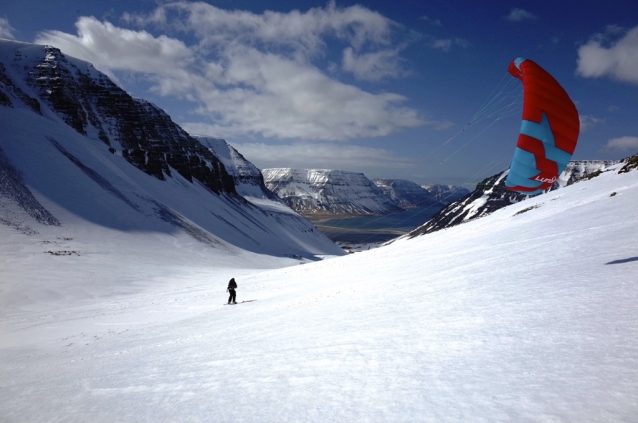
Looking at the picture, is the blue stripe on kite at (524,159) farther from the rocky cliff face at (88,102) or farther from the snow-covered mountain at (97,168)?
the rocky cliff face at (88,102)

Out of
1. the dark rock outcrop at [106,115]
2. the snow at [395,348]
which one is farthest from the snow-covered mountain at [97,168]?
the snow at [395,348]

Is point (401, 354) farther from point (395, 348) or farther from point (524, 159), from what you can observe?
point (524, 159)

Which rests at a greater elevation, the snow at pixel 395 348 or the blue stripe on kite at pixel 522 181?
the blue stripe on kite at pixel 522 181

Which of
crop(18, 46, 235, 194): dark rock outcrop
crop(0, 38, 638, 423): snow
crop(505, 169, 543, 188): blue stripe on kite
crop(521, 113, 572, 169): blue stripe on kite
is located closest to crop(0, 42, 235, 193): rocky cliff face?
crop(18, 46, 235, 194): dark rock outcrop

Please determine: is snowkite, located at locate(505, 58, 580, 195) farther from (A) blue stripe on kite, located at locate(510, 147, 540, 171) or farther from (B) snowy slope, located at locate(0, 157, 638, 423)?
(B) snowy slope, located at locate(0, 157, 638, 423)

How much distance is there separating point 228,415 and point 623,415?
4745 mm

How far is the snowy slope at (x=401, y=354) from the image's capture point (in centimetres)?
427

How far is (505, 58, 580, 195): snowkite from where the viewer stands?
72.4ft

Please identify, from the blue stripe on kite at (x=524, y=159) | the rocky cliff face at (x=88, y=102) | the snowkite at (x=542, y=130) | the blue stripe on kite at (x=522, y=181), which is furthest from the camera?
the rocky cliff face at (x=88, y=102)

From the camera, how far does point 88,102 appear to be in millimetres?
108375

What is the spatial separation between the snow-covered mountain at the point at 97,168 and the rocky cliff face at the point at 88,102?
317 mm

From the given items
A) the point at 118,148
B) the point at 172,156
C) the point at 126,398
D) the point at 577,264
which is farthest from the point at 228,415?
the point at 172,156

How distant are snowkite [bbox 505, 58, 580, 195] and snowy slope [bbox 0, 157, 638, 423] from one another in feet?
31.0

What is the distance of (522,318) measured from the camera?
20.9ft
